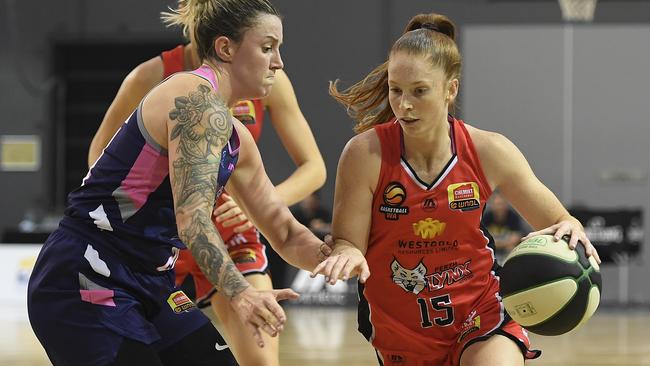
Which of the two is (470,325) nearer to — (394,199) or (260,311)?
(394,199)

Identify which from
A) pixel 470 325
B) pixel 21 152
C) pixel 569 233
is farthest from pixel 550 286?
pixel 21 152

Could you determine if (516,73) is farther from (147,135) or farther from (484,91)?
(147,135)

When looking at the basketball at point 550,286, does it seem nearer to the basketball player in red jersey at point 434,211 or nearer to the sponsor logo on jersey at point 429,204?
the basketball player in red jersey at point 434,211

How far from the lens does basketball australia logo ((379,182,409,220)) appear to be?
329 cm

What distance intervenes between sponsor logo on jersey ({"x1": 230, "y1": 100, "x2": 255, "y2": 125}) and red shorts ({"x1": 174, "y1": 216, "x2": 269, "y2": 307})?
1.55 feet

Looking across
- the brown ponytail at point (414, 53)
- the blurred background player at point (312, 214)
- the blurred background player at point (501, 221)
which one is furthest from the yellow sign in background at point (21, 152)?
the brown ponytail at point (414, 53)

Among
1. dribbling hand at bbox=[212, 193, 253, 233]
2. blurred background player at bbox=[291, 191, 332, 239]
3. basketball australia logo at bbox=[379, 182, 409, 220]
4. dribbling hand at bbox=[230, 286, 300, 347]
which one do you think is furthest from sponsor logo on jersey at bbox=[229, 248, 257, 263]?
Result: blurred background player at bbox=[291, 191, 332, 239]

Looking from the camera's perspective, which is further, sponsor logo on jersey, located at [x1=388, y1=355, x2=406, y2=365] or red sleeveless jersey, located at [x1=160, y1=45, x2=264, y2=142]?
red sleeveless jersey, located at [x1=160, y1=45, x2=264, y2=142]

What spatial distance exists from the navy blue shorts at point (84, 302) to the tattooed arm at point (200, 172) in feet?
0.90

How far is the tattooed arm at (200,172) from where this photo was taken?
2.56 m

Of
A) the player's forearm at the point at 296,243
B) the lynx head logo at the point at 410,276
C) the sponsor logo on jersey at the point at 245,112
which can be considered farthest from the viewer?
the sponsor logo on jersey at the point at 245,112

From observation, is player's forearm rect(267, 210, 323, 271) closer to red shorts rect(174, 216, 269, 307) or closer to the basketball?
the basketball

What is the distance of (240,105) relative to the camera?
423 centimetres

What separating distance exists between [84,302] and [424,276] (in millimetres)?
1157
